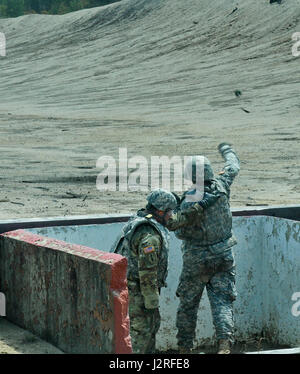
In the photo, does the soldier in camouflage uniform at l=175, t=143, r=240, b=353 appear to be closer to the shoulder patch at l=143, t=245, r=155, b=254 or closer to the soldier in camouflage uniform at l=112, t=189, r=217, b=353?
the soldier in camouflage uniform at l=112, t=189, r=217, b=353

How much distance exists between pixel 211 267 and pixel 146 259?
43.2 inches

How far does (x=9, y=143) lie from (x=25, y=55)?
21.5 metres

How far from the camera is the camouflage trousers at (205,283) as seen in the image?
723cm

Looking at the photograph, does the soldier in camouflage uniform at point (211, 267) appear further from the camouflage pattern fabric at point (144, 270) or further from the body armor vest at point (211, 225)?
the camouflage pattern fabric at point (144, 270)

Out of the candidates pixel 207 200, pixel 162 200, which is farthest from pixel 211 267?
pixel 162 200

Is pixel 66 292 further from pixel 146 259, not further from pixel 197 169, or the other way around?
pixel 197 169

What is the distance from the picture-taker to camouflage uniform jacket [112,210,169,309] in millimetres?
6363

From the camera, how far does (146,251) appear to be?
634 centimetres

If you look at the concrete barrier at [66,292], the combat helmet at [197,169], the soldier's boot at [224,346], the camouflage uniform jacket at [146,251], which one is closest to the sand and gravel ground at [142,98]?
the concrete barrier at [66,292]

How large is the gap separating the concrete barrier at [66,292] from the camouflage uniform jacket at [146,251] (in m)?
0.48

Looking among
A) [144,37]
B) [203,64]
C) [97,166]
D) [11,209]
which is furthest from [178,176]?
[144,37]

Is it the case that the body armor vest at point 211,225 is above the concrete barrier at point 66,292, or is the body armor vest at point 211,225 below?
above

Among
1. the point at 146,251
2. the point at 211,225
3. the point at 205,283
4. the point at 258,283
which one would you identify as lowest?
the point at 258,283

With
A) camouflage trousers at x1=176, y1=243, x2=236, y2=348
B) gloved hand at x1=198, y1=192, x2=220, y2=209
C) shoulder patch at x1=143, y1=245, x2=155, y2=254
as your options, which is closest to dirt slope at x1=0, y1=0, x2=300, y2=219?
camouflage trousers at x1=176, y1=243, x2=236, y2=348
